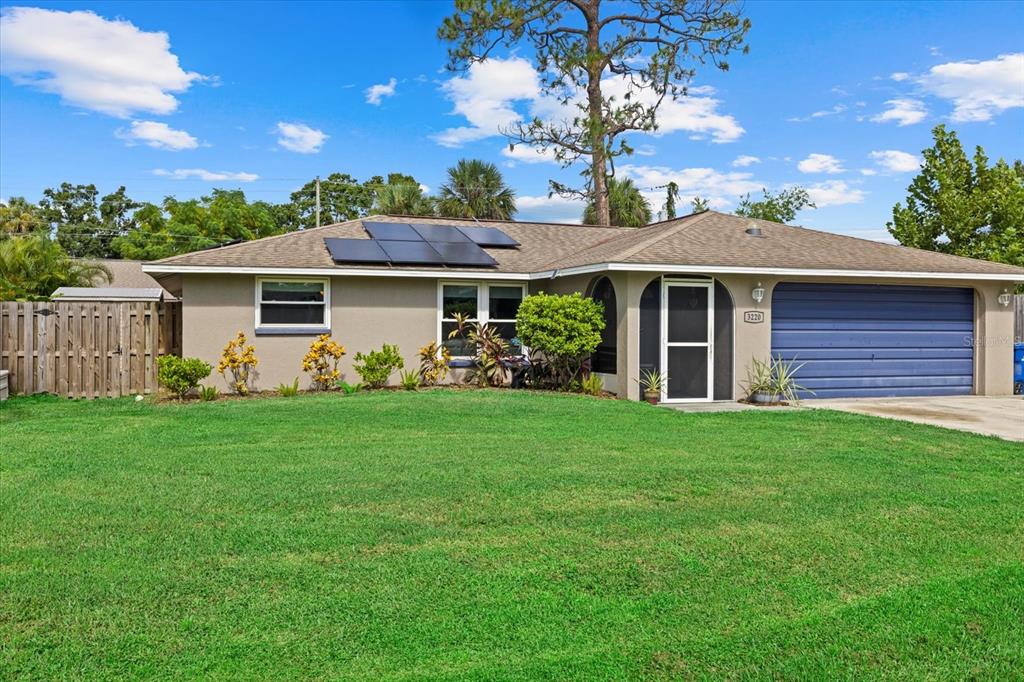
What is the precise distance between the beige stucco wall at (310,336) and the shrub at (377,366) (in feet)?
1.56

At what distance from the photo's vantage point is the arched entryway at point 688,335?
13258mm

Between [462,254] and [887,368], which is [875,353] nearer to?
[887,368]

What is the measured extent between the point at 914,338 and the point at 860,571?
1186 centimetres

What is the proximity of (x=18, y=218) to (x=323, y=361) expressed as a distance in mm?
47451

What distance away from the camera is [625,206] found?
113 feet

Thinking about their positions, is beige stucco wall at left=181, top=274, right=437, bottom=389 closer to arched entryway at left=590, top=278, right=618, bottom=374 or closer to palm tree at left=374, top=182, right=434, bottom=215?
arched entryway at left=590, top=278, right=618, bottom=374

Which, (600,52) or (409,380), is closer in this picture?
(409,380)

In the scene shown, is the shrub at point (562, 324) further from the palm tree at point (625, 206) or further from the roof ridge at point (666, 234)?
the palm tree at point (625, 206)

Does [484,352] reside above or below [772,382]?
above

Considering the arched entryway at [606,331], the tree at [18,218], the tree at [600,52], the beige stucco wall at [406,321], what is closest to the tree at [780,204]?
the tree at [600,52]

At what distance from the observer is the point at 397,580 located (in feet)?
13.9

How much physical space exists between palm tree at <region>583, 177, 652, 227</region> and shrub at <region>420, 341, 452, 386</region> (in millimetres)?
20168

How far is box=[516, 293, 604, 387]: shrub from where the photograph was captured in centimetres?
1321

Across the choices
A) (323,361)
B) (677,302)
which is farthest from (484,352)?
(677,302)
